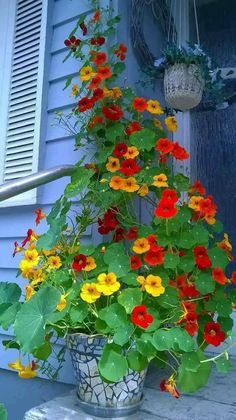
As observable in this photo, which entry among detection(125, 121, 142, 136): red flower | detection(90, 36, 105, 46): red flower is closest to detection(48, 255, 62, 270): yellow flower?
detection(125, 121, 142, 136): red flower

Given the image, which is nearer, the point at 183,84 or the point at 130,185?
the point at 130,185

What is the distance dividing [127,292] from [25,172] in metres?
0.98

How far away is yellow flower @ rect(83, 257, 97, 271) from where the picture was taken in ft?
3.89

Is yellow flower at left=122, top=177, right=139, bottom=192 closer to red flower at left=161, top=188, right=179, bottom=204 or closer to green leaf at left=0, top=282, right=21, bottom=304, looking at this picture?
red flower at left=161, top=188, right=179, bottom=204

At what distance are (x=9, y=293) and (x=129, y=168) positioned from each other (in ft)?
1.94

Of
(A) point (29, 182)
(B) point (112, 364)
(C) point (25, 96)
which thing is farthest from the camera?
(C) point (25, 96)

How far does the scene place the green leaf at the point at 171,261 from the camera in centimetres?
116

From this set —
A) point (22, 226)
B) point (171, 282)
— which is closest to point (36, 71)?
point (22, 226)

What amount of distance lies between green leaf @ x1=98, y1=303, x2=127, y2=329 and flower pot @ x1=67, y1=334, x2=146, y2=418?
7 centimetres

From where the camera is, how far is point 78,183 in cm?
129

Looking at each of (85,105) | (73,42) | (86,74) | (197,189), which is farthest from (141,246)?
(73,42)

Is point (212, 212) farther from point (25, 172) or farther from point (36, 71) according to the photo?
point (36, 71)

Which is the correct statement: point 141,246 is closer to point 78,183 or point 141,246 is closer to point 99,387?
point 78,183

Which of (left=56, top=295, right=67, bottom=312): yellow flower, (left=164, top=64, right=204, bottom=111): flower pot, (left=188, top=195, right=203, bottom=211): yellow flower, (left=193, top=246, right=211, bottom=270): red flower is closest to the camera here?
(left=56, top=295, right=67, bottom=312): yellow flower
